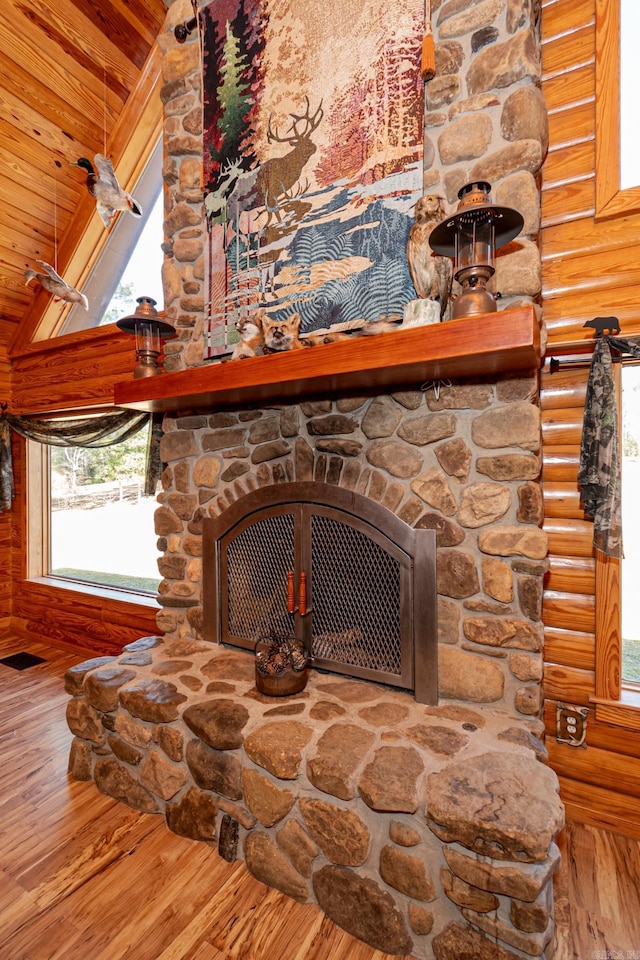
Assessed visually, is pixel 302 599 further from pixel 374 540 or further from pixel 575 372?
pixel 575 372

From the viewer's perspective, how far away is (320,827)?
1.37m

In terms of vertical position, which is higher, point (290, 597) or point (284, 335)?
point (284, 335)

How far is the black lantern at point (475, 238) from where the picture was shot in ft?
4.56

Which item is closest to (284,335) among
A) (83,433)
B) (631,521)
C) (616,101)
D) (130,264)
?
(616,101)

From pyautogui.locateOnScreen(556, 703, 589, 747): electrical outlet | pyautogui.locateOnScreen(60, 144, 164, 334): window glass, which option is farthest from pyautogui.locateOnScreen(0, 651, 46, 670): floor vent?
pyautogui.locateOnScreen(556, 703, 589, 747): electrical outlet

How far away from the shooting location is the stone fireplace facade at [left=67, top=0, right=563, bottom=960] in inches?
47.8

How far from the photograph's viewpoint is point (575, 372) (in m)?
1.78

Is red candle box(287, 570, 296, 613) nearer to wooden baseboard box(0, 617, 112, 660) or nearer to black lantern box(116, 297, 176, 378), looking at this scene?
black lantern box(116, 297, 176, 378)

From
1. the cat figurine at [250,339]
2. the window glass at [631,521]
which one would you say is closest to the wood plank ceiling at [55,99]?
the cat figurine at [250,339]

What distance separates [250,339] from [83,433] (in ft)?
7.10

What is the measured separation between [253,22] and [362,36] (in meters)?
0.72

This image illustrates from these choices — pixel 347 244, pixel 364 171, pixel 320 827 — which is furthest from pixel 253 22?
pixel 320 827

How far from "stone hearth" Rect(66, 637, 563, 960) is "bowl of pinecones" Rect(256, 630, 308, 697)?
49mm

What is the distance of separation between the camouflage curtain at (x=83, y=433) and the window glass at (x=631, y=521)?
2.52 meters
